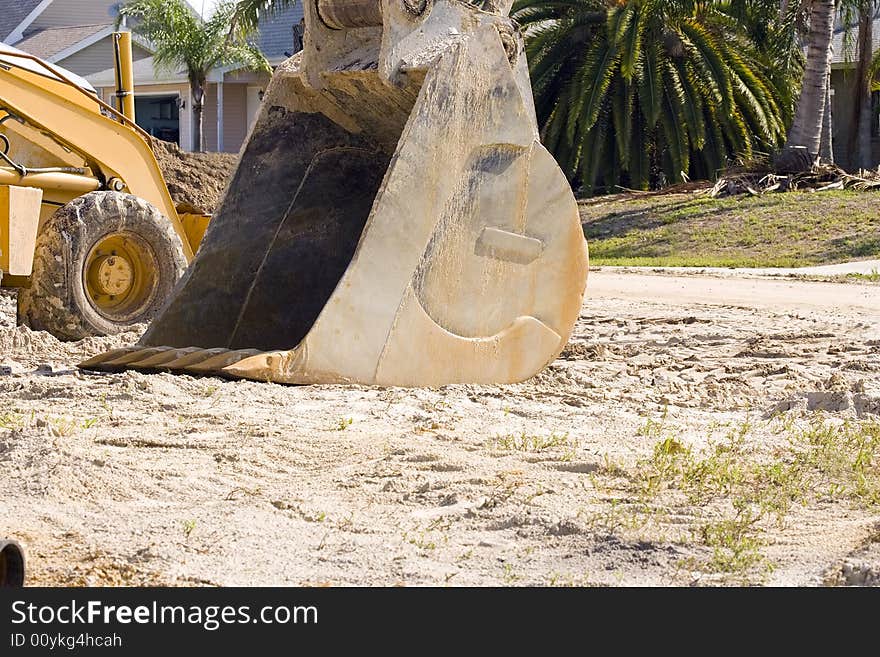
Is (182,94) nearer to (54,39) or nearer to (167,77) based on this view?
(167,77)

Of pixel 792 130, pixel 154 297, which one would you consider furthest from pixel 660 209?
pixel 154 297

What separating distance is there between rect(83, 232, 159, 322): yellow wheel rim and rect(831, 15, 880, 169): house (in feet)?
76.4

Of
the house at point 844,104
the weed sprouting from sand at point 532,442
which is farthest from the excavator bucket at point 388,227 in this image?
the house at point 844,104

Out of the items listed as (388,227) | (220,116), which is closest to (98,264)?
(388,227)

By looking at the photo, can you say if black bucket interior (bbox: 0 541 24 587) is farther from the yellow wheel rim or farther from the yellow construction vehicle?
the yellow wheel rim

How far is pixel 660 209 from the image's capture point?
70.4ft

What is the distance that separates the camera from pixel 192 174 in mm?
21703

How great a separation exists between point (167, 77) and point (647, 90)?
1502 cm

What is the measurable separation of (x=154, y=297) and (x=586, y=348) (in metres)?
2.98

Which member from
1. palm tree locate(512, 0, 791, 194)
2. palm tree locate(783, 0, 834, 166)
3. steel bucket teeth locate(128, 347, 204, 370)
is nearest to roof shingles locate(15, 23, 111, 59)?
palm tree locate(512, 0, 791, 194)

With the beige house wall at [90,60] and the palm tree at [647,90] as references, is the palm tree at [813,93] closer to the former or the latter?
the palm tree at [647,90]

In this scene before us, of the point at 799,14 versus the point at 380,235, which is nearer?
the point at 380,235
